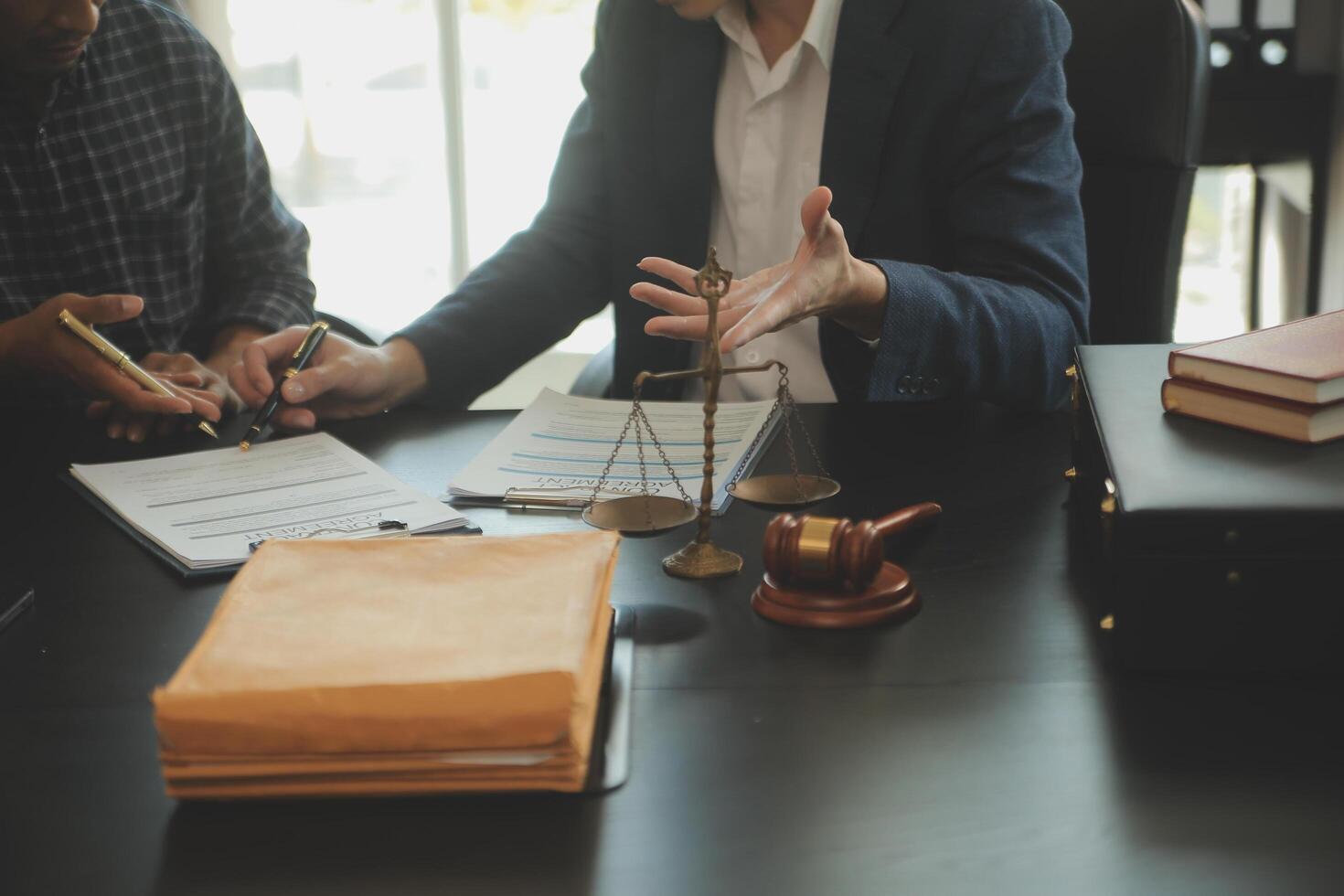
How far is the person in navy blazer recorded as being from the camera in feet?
4.10

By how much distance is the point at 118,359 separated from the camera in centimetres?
131

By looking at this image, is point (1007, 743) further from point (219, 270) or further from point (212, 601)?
point (219, 270)

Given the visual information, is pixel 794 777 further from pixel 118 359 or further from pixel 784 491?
pixel 118 359

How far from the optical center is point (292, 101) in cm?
362

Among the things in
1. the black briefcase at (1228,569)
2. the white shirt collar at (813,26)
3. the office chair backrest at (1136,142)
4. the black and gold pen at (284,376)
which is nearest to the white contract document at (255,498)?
the black and gold pen at (284,376)

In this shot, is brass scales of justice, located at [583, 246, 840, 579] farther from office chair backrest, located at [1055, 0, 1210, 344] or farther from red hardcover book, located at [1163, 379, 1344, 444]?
office chair backrest, located at [1055, 0, 1210, 344]

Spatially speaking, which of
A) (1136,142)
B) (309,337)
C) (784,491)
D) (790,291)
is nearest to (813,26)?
(1136,142)

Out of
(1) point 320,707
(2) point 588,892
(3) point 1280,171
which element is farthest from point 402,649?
(3) point 1280,171

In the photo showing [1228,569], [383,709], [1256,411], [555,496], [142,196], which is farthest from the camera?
[142,196]

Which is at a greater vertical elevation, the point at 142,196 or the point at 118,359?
the point at 142,196

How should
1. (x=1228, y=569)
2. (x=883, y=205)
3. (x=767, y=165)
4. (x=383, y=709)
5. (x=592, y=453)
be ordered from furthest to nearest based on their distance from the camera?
(x=767, y=165) → (x=883, y=205) → (x=592, y=453) → (x=1228, y=569) → (x=383, y=709)

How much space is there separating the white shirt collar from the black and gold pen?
2.05 ft

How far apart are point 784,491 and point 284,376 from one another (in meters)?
0.63

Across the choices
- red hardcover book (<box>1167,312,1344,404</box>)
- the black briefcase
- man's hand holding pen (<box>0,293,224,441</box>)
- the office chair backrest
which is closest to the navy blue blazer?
the office chair backrest
